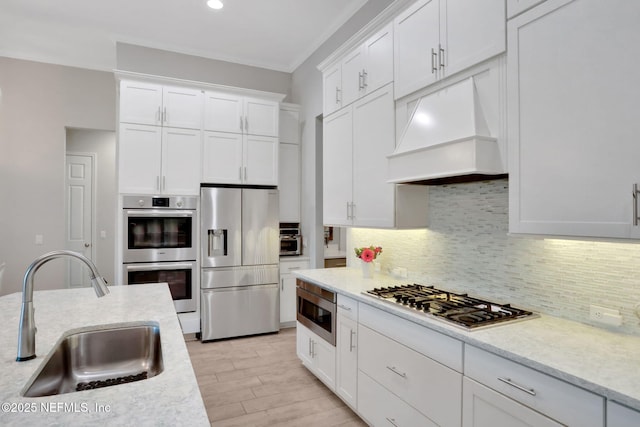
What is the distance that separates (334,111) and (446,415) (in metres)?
2.47

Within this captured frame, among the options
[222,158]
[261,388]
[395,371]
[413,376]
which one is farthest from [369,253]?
[222,158]

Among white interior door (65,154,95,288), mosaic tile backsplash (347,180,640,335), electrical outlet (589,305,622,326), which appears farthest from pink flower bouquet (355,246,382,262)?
white interior door (65,154,95,288)

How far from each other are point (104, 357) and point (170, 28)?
12.1 ft

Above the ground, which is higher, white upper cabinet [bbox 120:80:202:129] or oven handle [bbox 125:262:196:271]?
white upper cabinet [bbox 120:80:202:129]

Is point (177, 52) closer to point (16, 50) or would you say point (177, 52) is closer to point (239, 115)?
point (239, 115)

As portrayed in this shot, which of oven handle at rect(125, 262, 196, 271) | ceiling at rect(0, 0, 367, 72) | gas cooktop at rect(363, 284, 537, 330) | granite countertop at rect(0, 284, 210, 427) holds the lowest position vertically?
oven handle at rect(125, 262, 196, 271)

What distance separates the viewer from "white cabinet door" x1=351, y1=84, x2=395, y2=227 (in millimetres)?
2568

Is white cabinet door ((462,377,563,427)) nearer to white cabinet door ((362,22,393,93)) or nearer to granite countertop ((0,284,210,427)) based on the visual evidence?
granite countertop ((0,284,210,427))

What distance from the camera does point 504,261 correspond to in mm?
2086

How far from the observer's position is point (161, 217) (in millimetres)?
3939

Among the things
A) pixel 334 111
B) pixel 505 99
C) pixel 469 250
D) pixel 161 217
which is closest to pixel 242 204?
pixel 161 217

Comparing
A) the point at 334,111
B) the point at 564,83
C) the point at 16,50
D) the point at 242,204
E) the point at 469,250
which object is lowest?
the point at 469,250

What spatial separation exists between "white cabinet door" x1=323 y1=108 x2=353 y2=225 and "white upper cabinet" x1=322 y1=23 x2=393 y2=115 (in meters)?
0.14

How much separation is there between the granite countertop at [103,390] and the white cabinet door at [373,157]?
1.52 m
